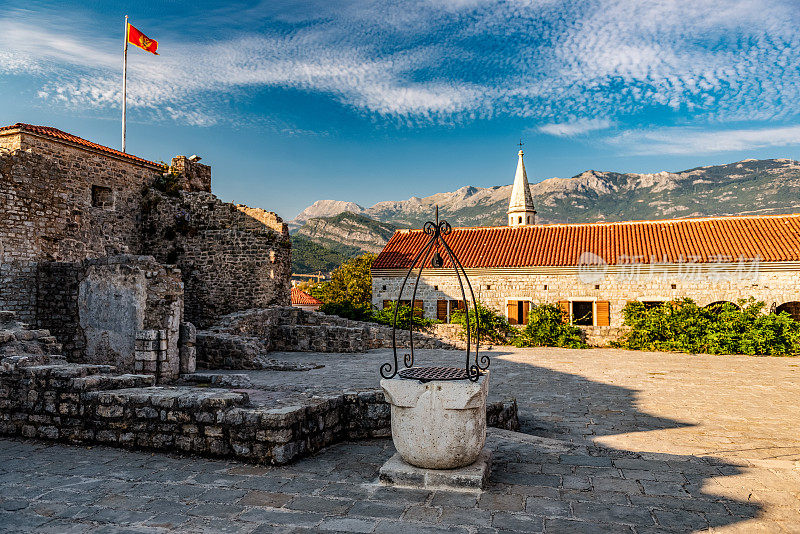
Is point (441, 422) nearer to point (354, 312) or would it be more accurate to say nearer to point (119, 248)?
point (119, 248)

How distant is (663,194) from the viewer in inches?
6206

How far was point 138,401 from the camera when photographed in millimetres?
5832

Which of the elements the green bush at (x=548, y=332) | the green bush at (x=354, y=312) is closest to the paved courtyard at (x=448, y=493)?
the green bush at (x=548, y=332)

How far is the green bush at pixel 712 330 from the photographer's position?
1853 centimetres

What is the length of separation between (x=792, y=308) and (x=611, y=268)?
7351 mm

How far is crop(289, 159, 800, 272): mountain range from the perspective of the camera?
12200 centimetres

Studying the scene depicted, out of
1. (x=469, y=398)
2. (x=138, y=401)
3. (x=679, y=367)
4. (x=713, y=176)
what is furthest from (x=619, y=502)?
(x=713, y=176)

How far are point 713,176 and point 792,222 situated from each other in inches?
6406

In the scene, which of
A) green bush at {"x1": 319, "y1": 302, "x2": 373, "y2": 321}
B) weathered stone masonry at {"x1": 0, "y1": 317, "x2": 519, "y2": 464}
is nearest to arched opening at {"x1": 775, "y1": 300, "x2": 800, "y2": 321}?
green bush at {"x1": 319, "y1": 302, "x2": 373, "y2": 321}

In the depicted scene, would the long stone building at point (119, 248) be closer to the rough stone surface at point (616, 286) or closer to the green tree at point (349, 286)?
the rough stone surface at point (616, 286)

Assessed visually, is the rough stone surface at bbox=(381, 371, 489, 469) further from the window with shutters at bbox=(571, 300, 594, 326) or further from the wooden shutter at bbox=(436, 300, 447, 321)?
the wooden shutter at bbox=(436, 300, 447, 321)

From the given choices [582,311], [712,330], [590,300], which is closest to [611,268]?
[590,300]

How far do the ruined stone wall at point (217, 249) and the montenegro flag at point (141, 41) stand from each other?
8410 millimetres

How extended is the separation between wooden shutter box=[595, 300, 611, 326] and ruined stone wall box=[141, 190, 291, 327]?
46.5 ft
